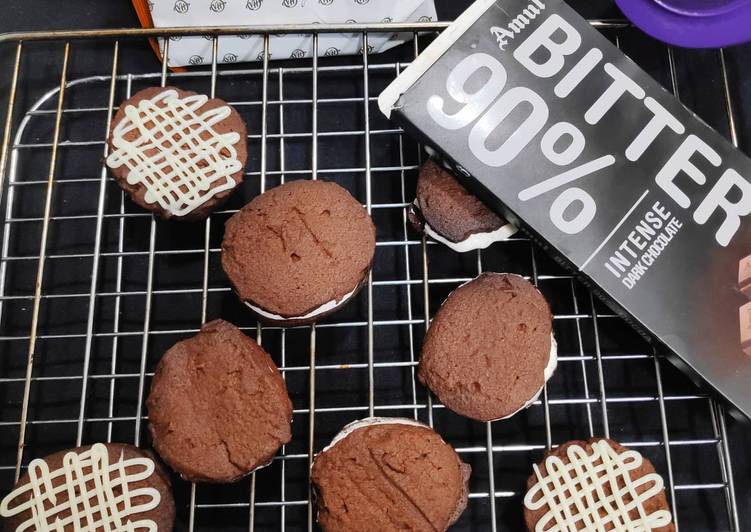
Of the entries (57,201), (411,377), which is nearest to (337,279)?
(411,377)

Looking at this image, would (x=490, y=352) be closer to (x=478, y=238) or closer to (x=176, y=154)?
(x=478, y=238)

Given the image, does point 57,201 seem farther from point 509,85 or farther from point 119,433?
point 509,85

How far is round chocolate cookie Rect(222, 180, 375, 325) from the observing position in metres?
1.28

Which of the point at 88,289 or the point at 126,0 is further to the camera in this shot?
the point at 126,0

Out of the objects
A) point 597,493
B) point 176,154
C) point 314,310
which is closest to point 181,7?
point 176,154

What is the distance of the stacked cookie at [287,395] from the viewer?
1207 mm

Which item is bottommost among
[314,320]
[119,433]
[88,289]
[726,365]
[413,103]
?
[119,433]

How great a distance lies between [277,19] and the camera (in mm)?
1439

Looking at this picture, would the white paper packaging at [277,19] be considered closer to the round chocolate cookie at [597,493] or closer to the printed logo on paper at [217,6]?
the printed logo on paper at [217,6]

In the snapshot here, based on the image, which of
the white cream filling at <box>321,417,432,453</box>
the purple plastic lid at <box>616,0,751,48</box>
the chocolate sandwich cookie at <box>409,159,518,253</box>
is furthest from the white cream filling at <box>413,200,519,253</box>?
the purple plastic lid at <box>616,0,751,48</box>

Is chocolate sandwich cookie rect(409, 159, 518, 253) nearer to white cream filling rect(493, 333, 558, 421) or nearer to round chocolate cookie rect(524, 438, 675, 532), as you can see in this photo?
white cream filling rect(493, 333, 558, 421)

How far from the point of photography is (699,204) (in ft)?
4.14

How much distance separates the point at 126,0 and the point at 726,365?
1550 millimetres

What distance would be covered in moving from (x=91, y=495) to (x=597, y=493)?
931 mm
